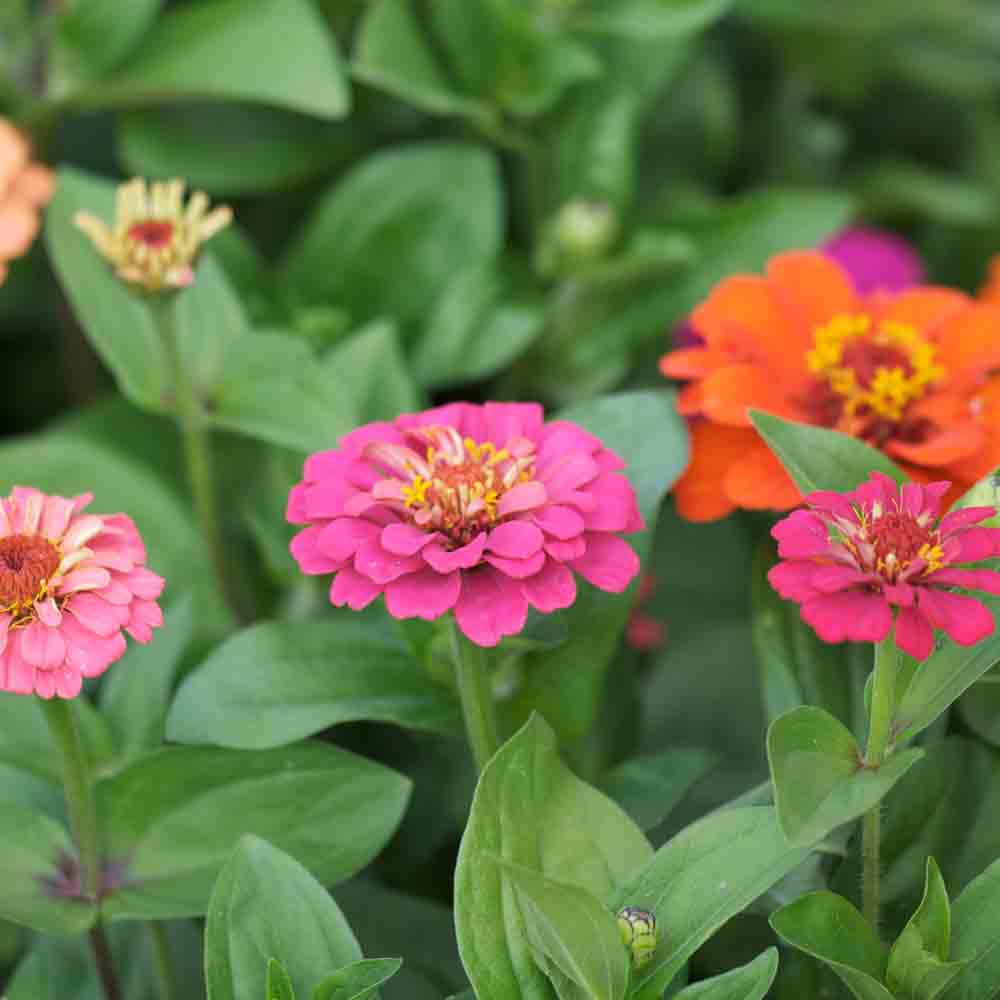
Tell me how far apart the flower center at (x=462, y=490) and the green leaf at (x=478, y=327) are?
350 mm

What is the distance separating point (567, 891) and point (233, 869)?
0.14 m

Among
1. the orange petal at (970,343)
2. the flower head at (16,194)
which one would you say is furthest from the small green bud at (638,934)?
the flower head at (16,194)

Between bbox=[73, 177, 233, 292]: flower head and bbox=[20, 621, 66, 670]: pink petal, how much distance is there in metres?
0.22

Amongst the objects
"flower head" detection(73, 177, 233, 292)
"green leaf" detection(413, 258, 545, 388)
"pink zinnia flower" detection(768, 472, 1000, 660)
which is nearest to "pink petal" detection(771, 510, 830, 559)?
"pink zinnia flower" detection(768, 472, 1000, 660)

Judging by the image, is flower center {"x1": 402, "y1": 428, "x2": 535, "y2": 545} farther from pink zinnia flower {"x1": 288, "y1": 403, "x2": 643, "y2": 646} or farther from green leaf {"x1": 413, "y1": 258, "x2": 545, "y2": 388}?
green leaf {"x1": 413, "y1": 258, "x2": 545, "y2": 388}

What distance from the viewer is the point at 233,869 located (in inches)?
21.5

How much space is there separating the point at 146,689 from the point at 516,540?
Answer: 0.80 feet

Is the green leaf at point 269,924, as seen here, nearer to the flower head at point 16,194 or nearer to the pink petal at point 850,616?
the pink petal at point 850,616

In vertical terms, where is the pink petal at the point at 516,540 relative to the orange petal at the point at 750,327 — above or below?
above

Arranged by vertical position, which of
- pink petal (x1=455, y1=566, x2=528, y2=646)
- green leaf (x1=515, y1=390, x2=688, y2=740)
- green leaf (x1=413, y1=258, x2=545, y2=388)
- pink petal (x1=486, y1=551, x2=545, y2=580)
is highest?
pink petal (x1=486, y1=551, x2=545, y2=580)

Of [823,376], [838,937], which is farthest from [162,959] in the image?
[823,376]

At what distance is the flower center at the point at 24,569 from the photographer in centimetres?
53

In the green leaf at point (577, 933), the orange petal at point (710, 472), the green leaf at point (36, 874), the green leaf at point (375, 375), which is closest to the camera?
the green leaf at point (577, 933)

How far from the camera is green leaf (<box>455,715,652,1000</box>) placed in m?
0.52
